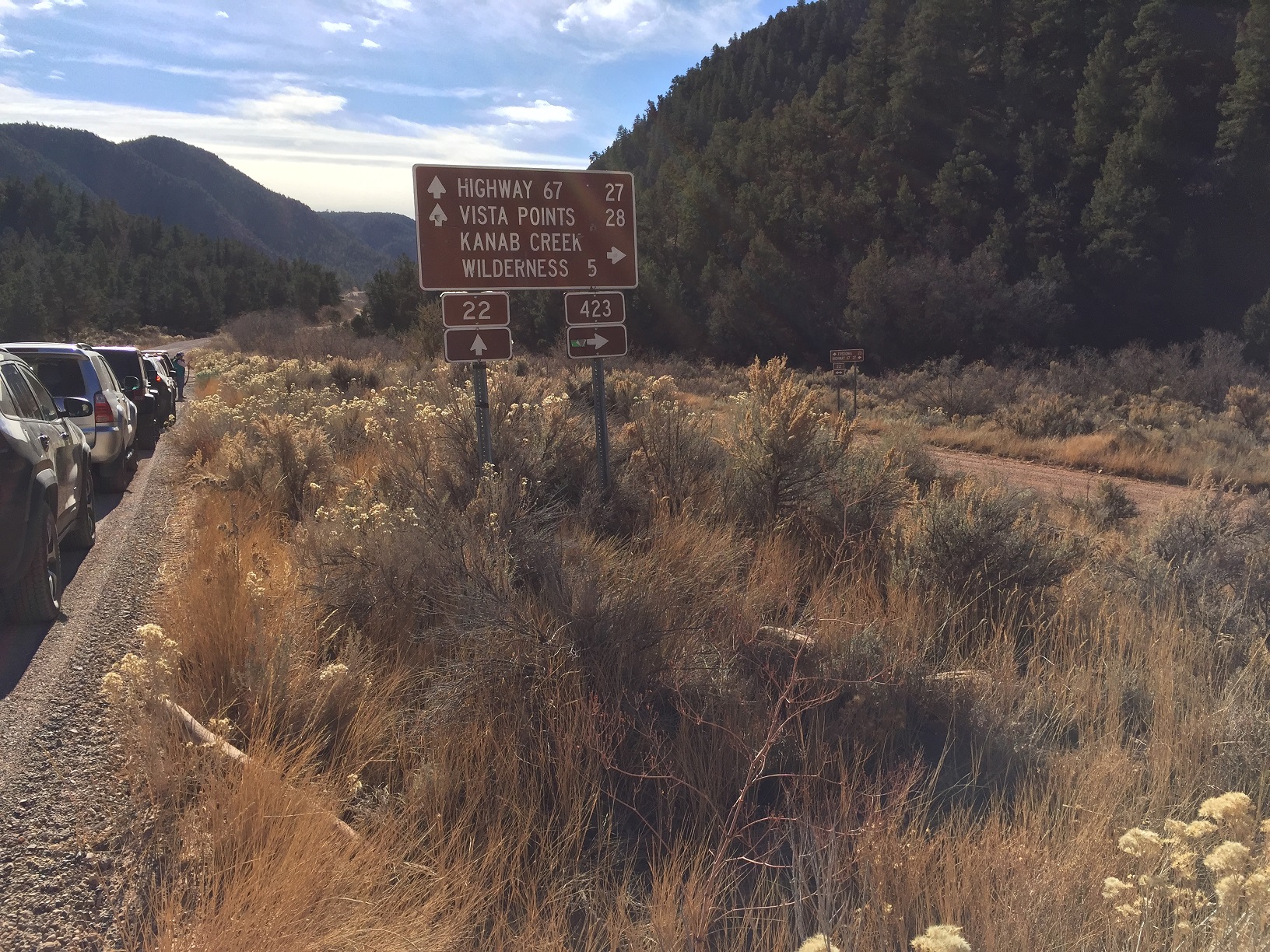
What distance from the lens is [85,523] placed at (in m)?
7.70

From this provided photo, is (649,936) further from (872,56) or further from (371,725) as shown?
(872,56)

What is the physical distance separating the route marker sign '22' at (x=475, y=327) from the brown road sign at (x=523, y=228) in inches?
6.4

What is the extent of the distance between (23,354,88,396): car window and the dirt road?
10252 mm

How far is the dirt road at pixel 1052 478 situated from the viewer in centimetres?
1084

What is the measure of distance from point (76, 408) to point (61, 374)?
11.5 feet

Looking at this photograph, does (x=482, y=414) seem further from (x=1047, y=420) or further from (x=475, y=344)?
(x=1047, y=420)

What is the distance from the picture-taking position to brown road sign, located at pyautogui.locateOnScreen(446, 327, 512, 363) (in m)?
6.63

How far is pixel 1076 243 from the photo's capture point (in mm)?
40906

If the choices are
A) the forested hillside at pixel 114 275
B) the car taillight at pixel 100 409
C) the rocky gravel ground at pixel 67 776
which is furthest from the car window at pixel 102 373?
the forested hillside at pixel 114 275

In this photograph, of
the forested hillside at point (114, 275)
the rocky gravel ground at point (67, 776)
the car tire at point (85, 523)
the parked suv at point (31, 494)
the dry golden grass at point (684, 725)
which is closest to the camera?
the dry golden grass at point (684, 725)

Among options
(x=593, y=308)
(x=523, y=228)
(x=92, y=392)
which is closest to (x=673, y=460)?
(x=593, y=308)

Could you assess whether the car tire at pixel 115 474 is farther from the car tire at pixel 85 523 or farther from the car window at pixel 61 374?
the car tire at pixel 85 523

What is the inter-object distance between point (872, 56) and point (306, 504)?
5113 cm

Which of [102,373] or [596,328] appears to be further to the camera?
[102,373]
